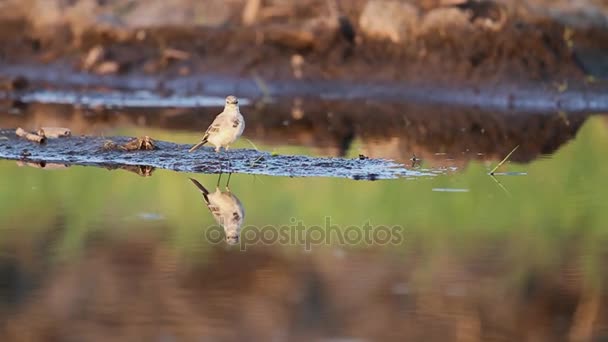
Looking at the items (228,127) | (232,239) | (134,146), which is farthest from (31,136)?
(232,239)

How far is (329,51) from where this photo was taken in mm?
19906

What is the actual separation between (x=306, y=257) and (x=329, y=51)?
1265 cm

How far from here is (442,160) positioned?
12.0 meters

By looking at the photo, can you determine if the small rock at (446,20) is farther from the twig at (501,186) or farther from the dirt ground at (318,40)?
the twig at (501,186)

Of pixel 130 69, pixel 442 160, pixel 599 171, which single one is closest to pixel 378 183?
pixel 442 160

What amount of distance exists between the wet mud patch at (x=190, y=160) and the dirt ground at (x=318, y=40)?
764 cm

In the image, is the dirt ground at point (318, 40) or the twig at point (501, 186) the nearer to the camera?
the twig at point (501, 186)

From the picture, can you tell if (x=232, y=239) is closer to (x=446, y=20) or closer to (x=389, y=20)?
(x=446, y=20)

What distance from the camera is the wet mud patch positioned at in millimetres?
10961

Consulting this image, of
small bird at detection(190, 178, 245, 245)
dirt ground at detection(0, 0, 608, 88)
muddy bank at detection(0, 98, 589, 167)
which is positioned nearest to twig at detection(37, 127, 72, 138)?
muddy bank at detection(0, 98, 589, 167)

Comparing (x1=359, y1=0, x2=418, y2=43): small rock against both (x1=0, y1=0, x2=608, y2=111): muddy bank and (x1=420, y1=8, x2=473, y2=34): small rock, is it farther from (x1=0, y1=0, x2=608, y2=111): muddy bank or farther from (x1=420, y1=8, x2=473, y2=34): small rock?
(x1=420, y1=8, x2=473, y2=34): small rock

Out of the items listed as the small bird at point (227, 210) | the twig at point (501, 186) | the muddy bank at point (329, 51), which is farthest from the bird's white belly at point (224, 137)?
the muddy bank at point (329, 51)

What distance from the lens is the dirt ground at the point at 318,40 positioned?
18.8 m

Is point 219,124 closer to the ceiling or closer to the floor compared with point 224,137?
closer to the ceiling
